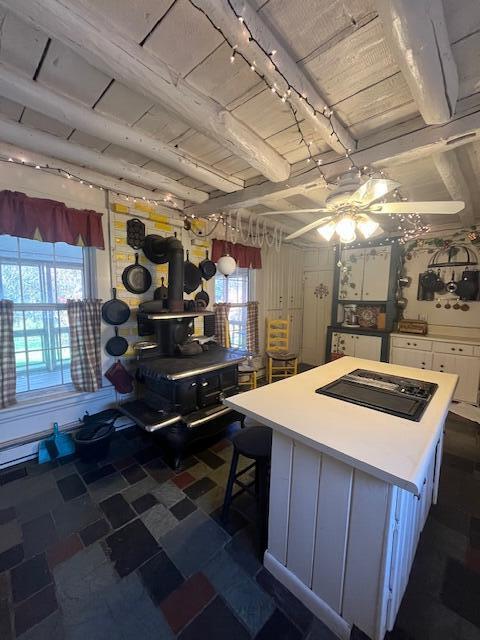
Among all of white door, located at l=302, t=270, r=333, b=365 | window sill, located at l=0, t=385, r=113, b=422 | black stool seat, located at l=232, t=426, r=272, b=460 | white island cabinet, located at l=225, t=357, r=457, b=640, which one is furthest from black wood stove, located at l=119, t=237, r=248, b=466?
white door, located at l=302, t=270, r=333, b=365

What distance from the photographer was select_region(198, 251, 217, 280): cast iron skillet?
3188 mm

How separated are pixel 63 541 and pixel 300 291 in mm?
4524

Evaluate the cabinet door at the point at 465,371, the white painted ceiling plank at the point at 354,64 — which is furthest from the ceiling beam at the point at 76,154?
the cabinet door at the point at 465,371

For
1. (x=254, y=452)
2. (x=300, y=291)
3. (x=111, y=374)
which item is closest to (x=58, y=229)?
(x=111, y=374)

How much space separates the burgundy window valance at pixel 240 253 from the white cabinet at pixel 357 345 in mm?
1722

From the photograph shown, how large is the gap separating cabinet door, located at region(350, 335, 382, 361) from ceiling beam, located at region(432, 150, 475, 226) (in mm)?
1939

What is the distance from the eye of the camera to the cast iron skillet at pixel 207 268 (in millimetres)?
3188

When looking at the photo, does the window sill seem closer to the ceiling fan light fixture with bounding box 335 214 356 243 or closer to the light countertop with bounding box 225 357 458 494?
the light countertop with bounding box 225 357 458 494

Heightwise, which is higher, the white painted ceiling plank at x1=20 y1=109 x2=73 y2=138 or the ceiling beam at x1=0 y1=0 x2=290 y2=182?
the white painted ceiling plank at x1=20 y1=109 x2=73 y2=138

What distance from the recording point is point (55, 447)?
2246mm

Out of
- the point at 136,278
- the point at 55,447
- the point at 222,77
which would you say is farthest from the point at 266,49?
the point at 55,447

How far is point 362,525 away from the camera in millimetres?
1009

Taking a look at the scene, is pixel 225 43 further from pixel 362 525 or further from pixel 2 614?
pixel 2 614

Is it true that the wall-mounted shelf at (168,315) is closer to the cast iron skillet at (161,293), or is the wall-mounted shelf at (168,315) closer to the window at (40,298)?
the cast iron skillet at (161,293)
